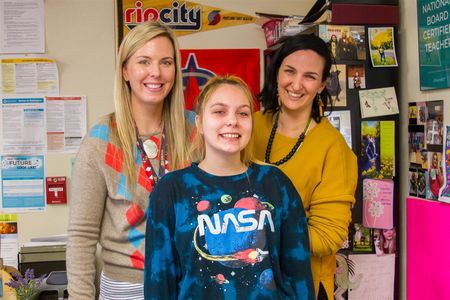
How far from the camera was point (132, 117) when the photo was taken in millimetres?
1487

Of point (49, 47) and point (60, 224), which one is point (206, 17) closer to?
point (49, 47)

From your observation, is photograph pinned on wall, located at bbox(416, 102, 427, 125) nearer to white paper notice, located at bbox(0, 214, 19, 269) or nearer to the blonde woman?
the blonde woman

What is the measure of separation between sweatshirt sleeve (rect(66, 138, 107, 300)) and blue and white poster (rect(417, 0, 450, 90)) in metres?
1.51

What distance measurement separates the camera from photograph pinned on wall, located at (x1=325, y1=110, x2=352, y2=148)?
Result: 2361 mm

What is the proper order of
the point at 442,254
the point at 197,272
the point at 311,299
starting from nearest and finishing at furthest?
1. the point at 197,272
2. the point at 311,299
3. the point at 442,254

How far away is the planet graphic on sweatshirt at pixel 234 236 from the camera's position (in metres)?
1.22

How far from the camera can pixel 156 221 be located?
1241mm

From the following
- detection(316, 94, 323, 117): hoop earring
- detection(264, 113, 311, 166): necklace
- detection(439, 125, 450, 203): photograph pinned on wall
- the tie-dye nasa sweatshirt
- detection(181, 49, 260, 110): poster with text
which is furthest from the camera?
detection(181, 49, 260, 110): poster with text

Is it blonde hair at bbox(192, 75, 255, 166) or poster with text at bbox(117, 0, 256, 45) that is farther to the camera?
poster with text at bbox(117, 0, 256, 45)

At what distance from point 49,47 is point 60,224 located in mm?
1010

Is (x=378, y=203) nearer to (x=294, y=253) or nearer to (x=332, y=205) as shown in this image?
(x=332, y=205)

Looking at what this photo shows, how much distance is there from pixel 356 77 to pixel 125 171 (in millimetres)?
1373

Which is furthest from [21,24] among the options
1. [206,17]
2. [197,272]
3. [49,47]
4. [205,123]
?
[197,272]

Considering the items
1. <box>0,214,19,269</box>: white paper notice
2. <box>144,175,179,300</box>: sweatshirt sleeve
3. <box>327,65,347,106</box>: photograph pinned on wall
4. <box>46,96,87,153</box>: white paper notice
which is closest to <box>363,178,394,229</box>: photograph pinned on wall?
<box>327,65,347,106</box>: photograph pinned on wall
